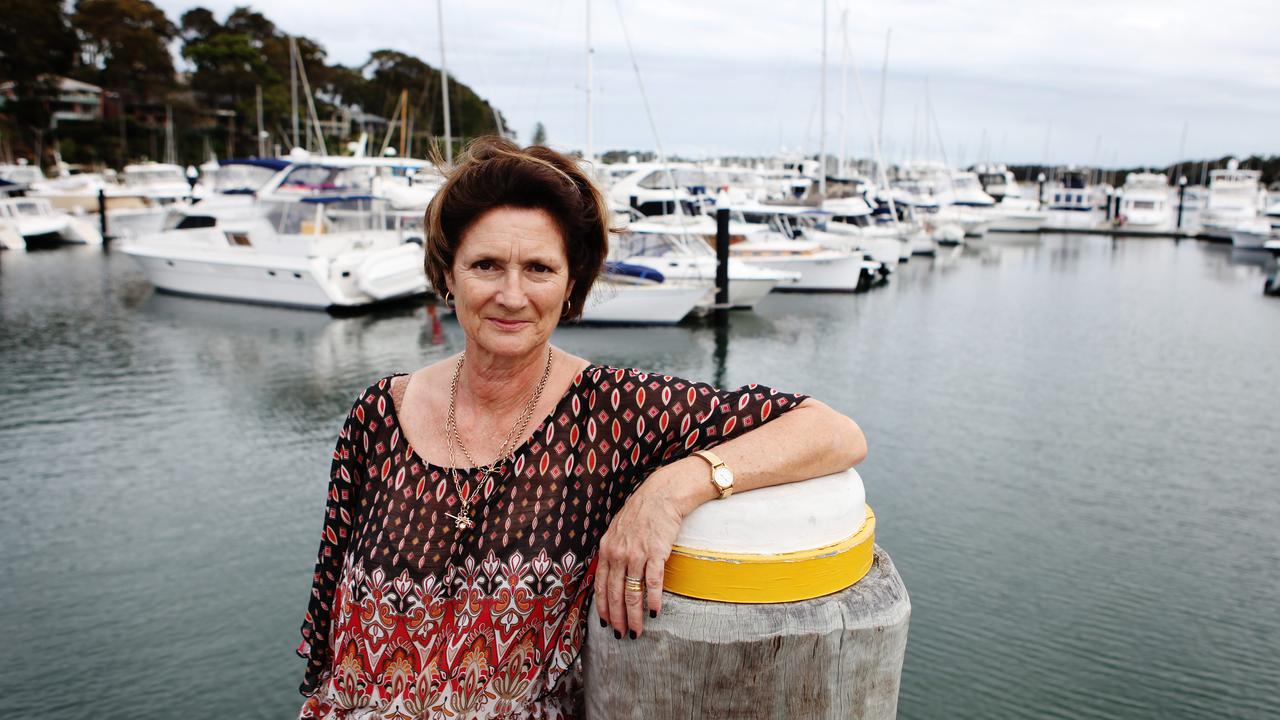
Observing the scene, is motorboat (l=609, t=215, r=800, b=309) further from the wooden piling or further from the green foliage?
the green foliage

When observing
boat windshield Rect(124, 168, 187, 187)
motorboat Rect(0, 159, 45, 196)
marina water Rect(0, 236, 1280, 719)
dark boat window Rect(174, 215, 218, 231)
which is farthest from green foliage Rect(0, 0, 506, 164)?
marina water Rect(0, 236, 1280, 719)

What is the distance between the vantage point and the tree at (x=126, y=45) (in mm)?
59094

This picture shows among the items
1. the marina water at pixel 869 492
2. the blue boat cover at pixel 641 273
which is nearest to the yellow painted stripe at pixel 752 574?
the marina water at pixel 869 492

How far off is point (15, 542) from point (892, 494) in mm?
7584

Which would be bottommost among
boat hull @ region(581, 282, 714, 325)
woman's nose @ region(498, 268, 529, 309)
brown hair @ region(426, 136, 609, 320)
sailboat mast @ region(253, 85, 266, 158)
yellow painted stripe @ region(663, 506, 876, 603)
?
boat hull @ region(581, 282, 714, 325)

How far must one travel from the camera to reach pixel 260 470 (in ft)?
31.1

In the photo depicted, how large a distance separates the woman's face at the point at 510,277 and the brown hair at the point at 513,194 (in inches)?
0.8

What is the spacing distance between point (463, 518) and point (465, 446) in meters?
0.15

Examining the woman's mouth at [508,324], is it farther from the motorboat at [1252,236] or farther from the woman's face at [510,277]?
the motorboat at [1252,236]

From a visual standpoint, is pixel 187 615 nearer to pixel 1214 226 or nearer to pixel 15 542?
pixel 15 542

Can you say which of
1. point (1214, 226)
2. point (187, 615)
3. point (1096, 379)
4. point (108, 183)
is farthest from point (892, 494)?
point (1214, 226)

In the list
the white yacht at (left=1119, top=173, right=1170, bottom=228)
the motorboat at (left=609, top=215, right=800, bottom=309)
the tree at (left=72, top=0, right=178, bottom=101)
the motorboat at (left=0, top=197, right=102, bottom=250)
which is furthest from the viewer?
the tree at (left=72, top=0, right=178, bottom=101)

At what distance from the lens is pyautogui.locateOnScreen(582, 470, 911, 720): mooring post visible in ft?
4.87

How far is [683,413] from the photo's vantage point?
1.71 metres
